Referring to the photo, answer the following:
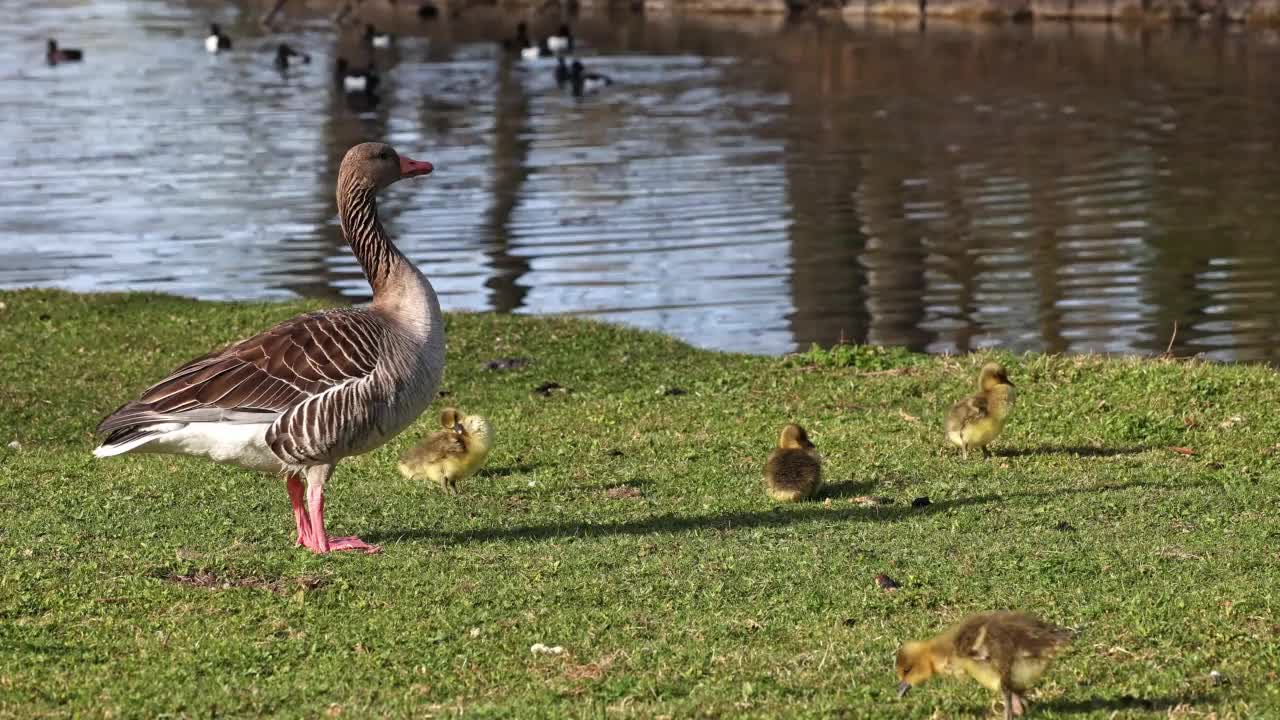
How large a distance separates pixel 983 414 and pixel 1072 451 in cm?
98

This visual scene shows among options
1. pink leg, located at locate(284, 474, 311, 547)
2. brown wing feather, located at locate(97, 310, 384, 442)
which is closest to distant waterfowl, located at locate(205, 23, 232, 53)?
pink leg, located at locate(284, 474, 311, 547)

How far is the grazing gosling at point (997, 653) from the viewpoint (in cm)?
653

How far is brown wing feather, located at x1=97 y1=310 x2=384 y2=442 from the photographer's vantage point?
30.2 feet

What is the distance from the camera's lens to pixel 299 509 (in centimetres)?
983

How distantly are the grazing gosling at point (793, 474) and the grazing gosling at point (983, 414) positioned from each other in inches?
52.9

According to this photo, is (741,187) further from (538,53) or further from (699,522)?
(538,53)

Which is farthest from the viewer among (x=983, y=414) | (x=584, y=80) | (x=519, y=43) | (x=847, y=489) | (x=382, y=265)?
(x=519, y=43)

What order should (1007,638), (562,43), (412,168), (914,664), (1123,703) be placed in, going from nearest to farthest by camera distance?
(1007,638)
(914,664)
(1123,703)
(412,168)
(562,43)

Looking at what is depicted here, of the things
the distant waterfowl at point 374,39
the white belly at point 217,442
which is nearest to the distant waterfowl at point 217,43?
the distant waterfowl at point 374,39

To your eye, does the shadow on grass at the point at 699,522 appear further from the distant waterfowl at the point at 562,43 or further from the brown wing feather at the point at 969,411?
the distant waterfowl at the point at 562,43

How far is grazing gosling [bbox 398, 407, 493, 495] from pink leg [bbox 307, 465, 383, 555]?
1.63 m

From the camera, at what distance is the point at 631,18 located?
251 ft

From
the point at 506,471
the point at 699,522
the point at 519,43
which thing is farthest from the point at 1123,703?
the point at 519,43

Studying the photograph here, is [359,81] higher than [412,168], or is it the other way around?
[412,168]
